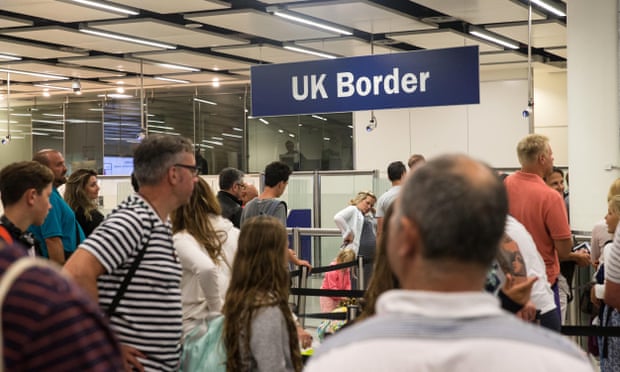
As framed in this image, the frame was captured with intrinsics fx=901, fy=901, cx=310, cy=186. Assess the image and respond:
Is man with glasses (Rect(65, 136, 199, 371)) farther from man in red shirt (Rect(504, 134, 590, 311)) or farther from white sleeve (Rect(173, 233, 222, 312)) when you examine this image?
man in red shirt (Rect(504, 134, 590, 311))

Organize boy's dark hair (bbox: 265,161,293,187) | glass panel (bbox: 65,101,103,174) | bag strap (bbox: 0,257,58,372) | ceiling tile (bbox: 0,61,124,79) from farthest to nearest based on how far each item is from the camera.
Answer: glass panel (bbox: 65,101,103,174) < ceiling tile (bbox: 0,61,124,79) < boy's dark hair (bbox: 265,161,293,187) < bag strap (bbox: 0,257,58,372)

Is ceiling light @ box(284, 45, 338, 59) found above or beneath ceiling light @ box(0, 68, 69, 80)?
above

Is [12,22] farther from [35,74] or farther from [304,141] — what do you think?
[304,141]

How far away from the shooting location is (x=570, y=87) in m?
8.12

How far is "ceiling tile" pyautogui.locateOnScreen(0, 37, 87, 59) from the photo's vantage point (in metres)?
13.5

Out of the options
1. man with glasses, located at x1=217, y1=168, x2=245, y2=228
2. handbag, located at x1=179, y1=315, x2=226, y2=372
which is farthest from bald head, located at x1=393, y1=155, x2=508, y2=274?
man with glasses, located at x1=217, y1=168, x2=245, y2=228

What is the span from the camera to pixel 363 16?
38.7ft

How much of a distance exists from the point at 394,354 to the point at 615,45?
7336 millimetres

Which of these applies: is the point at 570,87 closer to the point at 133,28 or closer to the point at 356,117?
the point at 133,28

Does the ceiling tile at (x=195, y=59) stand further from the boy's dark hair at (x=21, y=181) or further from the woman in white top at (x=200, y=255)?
the boy's dark hair at (x=21, y=181)

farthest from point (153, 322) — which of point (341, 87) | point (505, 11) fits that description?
point (505, 11)

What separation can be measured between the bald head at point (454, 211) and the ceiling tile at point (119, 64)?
14.5 m

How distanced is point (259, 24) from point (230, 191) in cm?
619

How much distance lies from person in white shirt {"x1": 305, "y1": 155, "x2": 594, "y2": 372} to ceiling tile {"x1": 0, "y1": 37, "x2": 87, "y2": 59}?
12884 mm
